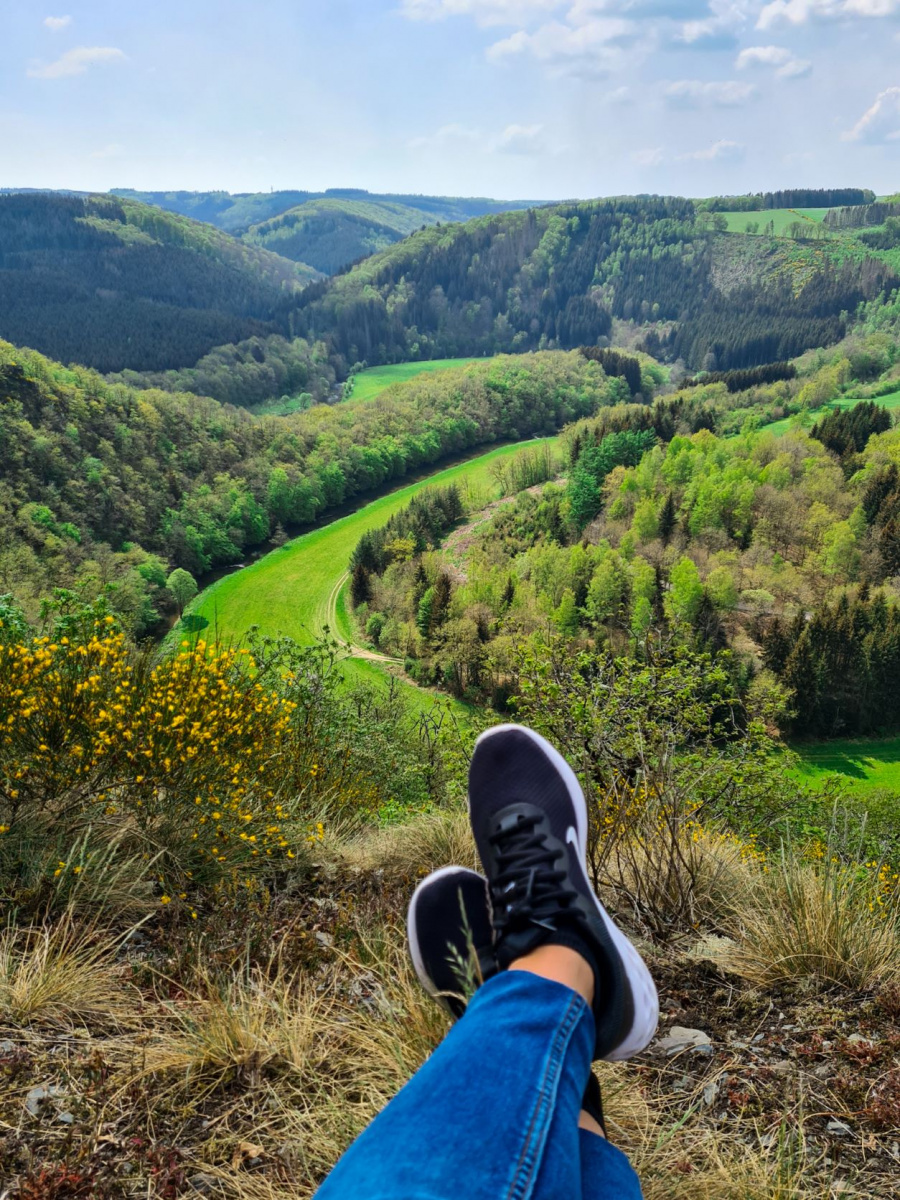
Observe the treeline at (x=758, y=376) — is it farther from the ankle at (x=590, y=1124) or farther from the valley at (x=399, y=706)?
the ankle at (x=590, y=1124)

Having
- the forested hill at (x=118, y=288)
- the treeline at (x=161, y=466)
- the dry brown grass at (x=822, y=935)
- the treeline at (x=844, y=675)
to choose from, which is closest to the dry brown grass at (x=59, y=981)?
the dry brown grass at (x=822, y=935)

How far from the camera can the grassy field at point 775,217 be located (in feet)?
597

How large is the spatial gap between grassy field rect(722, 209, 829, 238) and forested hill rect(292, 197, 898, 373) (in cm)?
647

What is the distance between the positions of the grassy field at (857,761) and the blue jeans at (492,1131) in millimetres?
39302

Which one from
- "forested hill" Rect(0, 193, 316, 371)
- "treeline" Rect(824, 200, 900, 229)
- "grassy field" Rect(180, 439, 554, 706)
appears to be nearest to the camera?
"grassy field" Rect(180, 439, 554, 706)

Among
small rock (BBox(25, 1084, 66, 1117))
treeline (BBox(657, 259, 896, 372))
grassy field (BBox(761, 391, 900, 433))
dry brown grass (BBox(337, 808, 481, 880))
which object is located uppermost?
treeline (BBox(657, 259, 896, 372))

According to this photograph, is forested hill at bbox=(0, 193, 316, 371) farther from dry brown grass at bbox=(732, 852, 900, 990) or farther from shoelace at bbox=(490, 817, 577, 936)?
dry brown grass at bbox=(732, 852, 900, 990)

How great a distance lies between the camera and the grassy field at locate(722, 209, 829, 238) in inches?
7160

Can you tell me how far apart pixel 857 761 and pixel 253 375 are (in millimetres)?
111502

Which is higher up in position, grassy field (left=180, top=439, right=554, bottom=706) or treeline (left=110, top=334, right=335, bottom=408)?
treeline (left=110, top=334, right=335, bottom=408)

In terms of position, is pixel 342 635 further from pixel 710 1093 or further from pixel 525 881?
pixel 710 1093


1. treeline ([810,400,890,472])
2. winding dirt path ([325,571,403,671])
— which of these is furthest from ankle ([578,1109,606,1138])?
treeline ([810,400,890,472])

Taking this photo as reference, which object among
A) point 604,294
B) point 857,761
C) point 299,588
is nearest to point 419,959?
point 857,761

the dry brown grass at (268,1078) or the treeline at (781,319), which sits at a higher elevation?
the treeline at (781,319)
